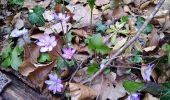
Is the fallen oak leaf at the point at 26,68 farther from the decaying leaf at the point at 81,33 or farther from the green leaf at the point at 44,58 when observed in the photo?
the decaying leaf at the point at 81,33

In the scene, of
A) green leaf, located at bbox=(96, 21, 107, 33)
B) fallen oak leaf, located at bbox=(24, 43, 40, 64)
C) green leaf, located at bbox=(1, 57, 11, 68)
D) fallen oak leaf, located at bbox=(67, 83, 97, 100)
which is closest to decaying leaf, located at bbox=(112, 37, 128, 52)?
green leaf, located at bbox=(96, 21, 107, 33)

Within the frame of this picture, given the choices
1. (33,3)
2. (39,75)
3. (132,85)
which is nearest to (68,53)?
(39,75)

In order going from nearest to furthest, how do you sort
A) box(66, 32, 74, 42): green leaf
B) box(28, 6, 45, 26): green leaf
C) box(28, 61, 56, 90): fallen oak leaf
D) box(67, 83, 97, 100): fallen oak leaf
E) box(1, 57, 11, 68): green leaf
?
1. box(67, 83, 97, 100): fallen oak leaf
2. box(28, 61, 56, 90): fallen oak leaf
3. box(1, 57, 11, 68): green leaf
4. box(66, 32, 74, 42): green leaf
5. box(28, 6, 45, 26): green leaf

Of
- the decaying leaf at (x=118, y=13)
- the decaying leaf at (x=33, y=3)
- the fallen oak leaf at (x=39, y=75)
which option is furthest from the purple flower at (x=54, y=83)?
the decaying leaf at (x=33, y=3)

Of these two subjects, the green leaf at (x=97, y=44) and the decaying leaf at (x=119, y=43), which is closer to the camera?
the green leaf at (x=97, y=44)

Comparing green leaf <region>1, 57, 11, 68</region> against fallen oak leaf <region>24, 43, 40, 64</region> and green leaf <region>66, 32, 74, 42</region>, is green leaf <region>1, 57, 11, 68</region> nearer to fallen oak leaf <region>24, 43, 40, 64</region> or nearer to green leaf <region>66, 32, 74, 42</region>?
fallen oak leaf <region>24, 43, 40, 64</region>

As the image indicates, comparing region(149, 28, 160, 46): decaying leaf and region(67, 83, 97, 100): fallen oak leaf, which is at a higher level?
region(149, 28, 160, 46): decaying leaf

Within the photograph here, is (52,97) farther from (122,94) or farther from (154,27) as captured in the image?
(154,27)

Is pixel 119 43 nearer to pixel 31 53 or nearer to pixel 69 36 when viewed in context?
pixel 69 36
